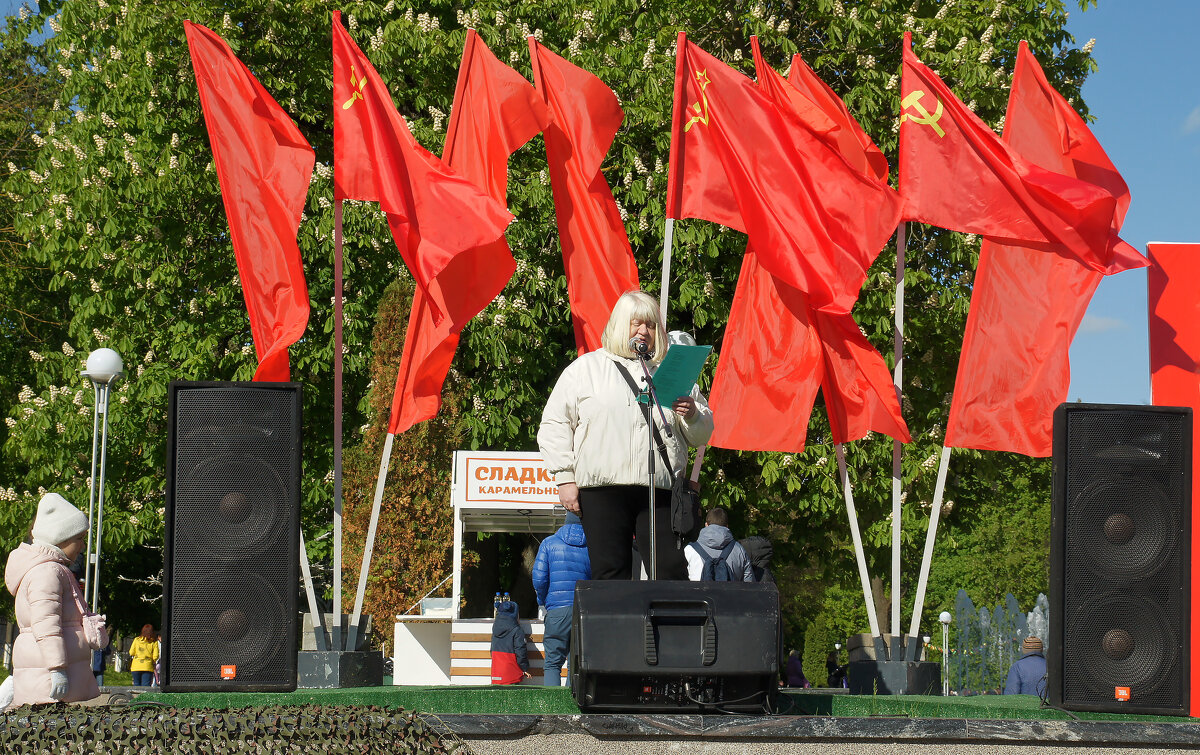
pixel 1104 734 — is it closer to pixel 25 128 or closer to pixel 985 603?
pixel 25 128

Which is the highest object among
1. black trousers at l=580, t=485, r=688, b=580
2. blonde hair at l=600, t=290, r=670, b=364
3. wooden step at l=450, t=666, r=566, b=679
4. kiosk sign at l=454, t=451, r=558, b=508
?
blonde hair at l=600, t=290, r=670, b=364

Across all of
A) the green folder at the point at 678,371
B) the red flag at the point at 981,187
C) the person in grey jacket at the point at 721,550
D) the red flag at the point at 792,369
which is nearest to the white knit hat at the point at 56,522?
the green folder at the point at 678,371

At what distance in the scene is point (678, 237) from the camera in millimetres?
15414

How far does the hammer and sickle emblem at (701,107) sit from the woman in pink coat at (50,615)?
20.0ft

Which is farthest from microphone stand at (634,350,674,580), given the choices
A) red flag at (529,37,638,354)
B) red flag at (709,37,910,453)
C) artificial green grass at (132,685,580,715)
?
red flag at (529,37,638,354)

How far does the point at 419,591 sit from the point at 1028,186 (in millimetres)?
10579

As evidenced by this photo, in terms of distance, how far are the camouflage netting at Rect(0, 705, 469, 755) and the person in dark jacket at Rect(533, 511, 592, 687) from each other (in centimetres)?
537

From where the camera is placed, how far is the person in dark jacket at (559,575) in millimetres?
9750

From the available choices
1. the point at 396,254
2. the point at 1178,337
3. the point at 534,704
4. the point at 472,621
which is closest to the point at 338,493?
the point at 534,704

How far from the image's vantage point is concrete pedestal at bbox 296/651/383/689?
8.70 m

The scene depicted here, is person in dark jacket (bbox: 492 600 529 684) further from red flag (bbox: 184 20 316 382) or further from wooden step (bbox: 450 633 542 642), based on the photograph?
red flag (bbox: 184 20 316 382)

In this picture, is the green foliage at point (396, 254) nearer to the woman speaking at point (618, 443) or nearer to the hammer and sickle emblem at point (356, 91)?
the hammer and sickle emblem at point (356, 91)

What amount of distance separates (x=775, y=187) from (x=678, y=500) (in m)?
4.86

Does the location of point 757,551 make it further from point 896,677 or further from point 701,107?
point 701,107
